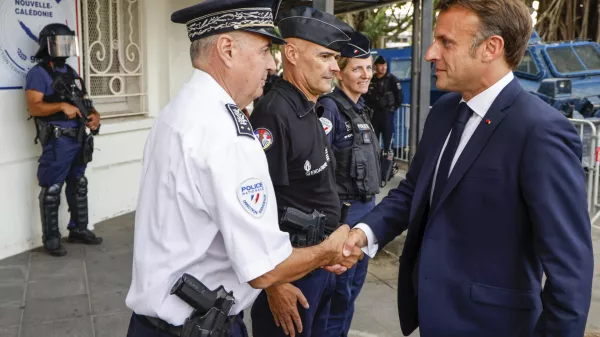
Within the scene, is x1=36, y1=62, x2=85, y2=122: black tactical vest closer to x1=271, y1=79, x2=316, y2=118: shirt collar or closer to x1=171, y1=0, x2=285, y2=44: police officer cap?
x1=271, y1=79, x2=316, y2=118: shirt collar

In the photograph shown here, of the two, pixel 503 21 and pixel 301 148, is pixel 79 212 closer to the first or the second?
pixel 301 148

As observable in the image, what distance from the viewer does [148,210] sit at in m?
1.88

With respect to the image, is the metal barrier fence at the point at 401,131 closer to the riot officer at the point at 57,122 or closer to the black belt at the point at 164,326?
the riot officer at the point at 57,122

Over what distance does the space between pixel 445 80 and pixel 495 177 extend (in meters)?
0.39

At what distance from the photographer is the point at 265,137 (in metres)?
2.69

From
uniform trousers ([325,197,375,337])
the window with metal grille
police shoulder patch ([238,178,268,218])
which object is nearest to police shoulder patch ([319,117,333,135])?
uniform trousers ([325,197,375,337])

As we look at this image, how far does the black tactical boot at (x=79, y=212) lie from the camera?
5.60 meters

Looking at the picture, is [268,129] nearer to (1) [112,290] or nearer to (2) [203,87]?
(2) [203,87]

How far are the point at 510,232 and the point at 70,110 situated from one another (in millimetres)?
4321

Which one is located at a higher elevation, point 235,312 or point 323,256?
point 323,256

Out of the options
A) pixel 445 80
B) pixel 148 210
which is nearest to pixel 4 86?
pixel 148 210

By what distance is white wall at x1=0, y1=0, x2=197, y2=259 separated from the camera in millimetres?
5348

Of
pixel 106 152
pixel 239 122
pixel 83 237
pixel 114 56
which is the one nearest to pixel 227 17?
pixel 239 122

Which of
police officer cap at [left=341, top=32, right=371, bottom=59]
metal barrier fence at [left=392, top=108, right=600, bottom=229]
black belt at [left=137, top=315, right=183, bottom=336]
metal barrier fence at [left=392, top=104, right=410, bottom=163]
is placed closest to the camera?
black belt at [left=137, top=315, right=183, bottom=336]
